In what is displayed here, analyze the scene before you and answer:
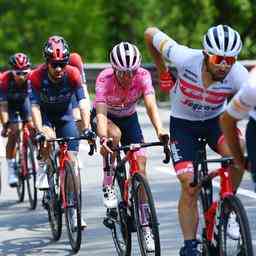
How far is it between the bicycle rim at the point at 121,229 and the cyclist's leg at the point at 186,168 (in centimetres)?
106

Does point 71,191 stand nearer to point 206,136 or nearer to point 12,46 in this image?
point 206,136

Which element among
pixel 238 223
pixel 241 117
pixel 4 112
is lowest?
pixel 238 223

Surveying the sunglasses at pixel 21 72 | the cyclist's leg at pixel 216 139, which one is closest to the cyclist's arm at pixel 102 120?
the cyclist's leg at pixel 216 139

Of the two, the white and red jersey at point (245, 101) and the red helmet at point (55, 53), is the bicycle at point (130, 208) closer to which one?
the red helmet at point (55, 53)

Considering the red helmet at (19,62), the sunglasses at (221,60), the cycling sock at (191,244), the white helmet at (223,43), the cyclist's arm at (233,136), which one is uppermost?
the red helmet at (19,62)

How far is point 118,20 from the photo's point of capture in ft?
274

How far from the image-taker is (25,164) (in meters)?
13.6

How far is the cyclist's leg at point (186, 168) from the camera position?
8.23 meters

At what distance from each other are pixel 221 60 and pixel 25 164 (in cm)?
607

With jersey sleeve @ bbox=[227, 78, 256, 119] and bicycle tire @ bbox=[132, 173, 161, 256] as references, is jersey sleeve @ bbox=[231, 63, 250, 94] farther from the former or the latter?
jersey sleeve @ bbox=[227, 78, 256, 119]

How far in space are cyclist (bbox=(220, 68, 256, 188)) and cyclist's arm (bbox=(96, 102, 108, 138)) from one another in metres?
2.83

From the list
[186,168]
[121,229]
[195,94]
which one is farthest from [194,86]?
[121,229]

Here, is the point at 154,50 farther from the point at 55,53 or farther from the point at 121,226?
the point at 55,53

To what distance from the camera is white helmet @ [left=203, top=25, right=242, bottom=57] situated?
25.7ft
